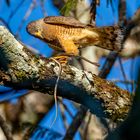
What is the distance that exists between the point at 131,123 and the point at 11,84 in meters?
0.91

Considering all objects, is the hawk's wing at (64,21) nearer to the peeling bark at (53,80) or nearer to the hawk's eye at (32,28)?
the hawk's eye at (32,28)

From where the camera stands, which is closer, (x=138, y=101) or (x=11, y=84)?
(x=138, y=101)

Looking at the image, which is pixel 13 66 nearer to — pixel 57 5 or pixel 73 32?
pixel 73 32

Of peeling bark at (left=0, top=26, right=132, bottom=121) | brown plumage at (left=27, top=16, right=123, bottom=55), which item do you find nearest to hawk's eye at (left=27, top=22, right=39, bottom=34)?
brown plumage at (left=27, top=16, right=123, bottom=55)

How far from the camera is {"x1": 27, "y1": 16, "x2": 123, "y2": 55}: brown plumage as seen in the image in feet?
6.48

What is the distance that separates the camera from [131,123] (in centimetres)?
61

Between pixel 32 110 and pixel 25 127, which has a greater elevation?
pixel 25 127

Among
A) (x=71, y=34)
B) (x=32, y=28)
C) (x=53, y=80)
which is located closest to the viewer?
(x=53, y=80)

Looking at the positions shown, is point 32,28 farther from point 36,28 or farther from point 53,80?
point 53,80

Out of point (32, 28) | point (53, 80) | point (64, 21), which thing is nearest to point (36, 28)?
point (32, 28)

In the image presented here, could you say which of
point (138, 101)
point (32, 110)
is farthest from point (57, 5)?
point (138, 101)

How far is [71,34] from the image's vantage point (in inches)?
81.4

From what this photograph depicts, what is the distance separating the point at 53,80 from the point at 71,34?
618 mm

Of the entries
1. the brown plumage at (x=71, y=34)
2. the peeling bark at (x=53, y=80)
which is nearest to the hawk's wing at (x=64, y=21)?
the brown plumage at (x=71, y=34)
